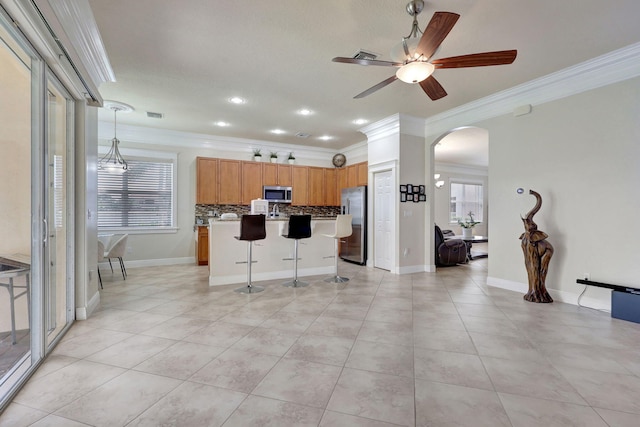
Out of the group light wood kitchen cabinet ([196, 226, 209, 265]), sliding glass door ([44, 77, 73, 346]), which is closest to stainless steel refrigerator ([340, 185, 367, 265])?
light wood kitchen cabinet ([196, 226, 209, 265])

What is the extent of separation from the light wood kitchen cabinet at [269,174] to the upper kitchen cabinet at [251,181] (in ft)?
0.27

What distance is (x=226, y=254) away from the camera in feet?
14.8

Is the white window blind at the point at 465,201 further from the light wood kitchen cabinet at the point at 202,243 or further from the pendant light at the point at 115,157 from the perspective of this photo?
the pendant light at the point at 115,157

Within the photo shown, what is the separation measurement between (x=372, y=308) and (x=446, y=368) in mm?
1364

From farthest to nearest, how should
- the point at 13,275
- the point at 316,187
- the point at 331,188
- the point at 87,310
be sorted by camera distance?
the point at 331,188 < the point at 316,187 < the point at 87,310 < the point at 13,275

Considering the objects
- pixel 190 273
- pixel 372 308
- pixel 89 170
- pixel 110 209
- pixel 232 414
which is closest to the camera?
pixel 232 414

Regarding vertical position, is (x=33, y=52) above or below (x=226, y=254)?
above

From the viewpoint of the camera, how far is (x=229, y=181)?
653cm

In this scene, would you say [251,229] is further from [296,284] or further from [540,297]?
[540,297]

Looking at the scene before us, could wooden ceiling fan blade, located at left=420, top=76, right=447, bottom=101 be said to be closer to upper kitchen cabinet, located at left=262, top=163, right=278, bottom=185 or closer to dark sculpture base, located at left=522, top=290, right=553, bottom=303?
dark sculpture base, located at left=522, top=290, right=553, bottom=303

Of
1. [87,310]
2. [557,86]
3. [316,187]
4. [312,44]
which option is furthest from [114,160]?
[557,86]

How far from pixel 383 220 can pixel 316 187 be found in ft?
7.76

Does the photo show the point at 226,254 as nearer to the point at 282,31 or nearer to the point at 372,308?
the point at 372,308

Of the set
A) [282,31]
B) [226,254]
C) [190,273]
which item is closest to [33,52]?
[282,31]
